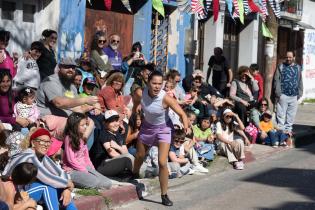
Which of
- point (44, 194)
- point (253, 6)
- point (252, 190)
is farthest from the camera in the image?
point (253, 6)

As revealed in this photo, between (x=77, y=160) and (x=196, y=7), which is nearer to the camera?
(x=77, y=160)

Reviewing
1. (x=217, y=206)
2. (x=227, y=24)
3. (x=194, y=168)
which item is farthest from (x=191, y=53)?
(x=217, y=206)

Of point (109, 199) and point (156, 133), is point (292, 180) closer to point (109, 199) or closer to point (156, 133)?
point (156, 133)

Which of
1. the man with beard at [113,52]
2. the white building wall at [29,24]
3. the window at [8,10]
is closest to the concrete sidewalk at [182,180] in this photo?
→ the man with beard at [113,52]

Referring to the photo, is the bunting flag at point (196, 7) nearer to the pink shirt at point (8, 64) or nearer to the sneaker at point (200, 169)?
the sneaker at point (200, 169)

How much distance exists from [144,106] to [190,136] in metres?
2.73

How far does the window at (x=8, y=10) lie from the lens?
39.3ft

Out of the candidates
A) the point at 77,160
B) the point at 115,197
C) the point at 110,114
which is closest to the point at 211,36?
the point at 110,114

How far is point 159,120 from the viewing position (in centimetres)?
925

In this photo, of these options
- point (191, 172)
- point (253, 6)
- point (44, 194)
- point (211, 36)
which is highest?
point (253, 6)

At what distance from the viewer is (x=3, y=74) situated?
9.10 metres

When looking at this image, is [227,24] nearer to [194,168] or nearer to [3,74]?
[194,168]

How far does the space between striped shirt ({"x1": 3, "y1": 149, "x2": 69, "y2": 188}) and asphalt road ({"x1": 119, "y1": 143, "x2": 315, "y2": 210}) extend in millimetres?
1596

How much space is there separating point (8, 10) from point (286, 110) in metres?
7.02
